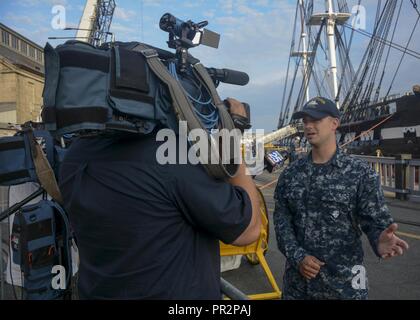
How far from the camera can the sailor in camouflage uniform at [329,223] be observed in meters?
2.19

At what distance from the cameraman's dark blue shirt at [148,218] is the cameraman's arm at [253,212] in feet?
0.12

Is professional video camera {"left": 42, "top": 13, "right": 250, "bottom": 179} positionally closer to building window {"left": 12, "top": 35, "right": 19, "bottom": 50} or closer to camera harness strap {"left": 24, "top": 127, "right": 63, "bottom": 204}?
camera harness strap {"left": 24, "top": 127, "right": 63, "bottom": 204}

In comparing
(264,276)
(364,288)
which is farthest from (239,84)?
(264,276)

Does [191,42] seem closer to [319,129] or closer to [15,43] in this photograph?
[319,129]

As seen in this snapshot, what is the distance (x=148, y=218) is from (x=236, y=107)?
499mm

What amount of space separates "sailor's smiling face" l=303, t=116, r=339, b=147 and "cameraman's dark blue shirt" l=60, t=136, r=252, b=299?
1.40 m

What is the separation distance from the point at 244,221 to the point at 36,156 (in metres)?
1.88

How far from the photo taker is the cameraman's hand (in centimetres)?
131

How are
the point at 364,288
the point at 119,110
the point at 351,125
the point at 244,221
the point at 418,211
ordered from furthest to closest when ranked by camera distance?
the point at 351,125
the point at 418,211
the point at 364,288
the point at 244,221
the point at 119,110

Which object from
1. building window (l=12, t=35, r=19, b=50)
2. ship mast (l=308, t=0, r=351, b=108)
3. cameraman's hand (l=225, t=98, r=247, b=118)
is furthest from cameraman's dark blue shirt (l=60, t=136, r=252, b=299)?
building window (l=12, t=35, r=19, b=50)

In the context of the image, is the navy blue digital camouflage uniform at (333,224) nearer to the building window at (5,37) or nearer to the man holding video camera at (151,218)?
the man holding video camera at (151,218)

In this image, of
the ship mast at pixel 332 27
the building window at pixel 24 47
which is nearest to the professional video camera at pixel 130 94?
the ship mast at pixel 332 27
